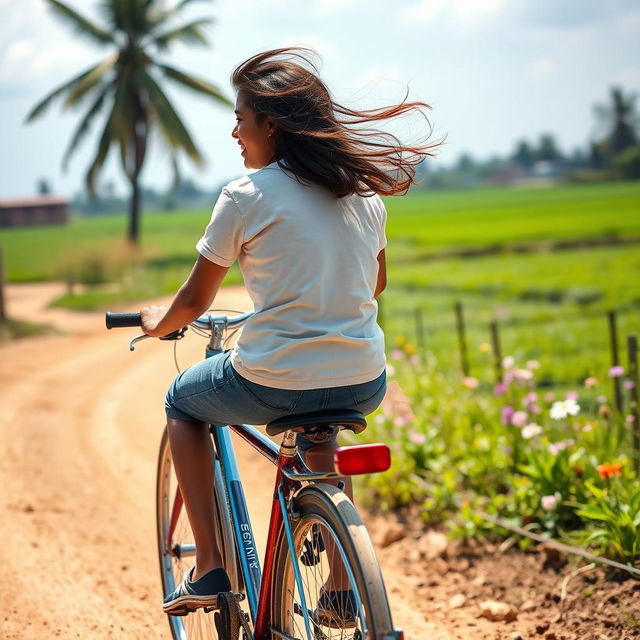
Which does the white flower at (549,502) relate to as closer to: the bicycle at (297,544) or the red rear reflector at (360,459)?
the bicycle at (297,544)

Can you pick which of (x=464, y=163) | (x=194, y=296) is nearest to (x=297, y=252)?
(x=194, y=296)

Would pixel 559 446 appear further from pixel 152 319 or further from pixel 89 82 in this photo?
pixel 89 82

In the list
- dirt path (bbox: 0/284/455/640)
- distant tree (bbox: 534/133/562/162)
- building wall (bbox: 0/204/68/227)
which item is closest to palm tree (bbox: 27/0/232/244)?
dirt path (bbox: 0/284/455/640)

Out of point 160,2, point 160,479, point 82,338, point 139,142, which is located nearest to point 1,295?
point 82,338

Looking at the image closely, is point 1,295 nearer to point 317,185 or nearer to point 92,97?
point 317,185

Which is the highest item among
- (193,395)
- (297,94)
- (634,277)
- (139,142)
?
(139,142)

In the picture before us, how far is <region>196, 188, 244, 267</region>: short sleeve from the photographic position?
2213 mm

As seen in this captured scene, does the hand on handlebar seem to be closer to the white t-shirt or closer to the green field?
the white t-shirt

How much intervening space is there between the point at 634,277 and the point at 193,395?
1724 cm

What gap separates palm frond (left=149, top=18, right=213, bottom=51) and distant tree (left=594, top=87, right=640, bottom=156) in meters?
72.5

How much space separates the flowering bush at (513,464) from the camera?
12.1 ft

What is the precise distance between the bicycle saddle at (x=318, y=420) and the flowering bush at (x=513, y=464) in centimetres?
165

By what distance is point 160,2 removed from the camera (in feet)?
99.2

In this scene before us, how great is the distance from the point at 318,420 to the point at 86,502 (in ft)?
10.5
